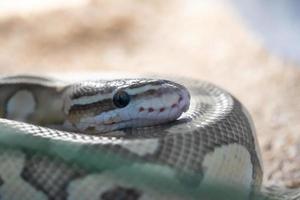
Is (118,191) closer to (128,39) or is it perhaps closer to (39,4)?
(128,39)

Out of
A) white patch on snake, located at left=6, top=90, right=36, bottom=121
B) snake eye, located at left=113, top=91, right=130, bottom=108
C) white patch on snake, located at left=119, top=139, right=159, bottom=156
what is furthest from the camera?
white patch on snake, located at left=6, top=90, right=36, bottom=121

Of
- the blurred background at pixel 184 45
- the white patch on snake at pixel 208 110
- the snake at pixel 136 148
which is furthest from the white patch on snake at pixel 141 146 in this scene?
the blurred background at pixel 184 45

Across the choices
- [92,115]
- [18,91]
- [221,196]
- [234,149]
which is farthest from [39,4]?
[221,196]

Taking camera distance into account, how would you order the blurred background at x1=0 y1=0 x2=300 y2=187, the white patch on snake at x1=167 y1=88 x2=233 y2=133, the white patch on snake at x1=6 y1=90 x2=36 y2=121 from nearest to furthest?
the white patch on snake at x1=167 y1=88 x2=233 y2=133 → the white patch on snake at x1=6 y1=90 x2=36 y2=121 → the blurred background at x1=0 y1=0 x2=300 y2=187

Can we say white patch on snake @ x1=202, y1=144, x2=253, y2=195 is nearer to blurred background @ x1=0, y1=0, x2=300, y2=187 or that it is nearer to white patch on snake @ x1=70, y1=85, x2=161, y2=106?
white patch on snake @ x1=70, y1=85, x2=161, y2=106

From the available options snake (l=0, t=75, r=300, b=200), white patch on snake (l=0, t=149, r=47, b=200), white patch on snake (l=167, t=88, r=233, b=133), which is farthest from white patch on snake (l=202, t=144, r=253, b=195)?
white patch on snake (l=0, t=149, r=47, b=200)

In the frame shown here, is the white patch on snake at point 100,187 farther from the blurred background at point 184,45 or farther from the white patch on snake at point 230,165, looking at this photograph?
the blurred background at point 184,45
